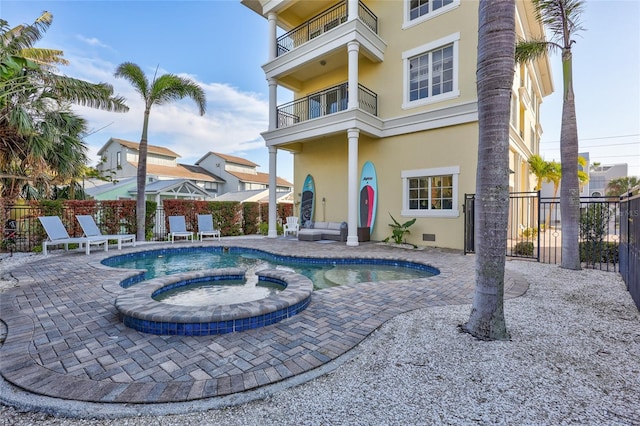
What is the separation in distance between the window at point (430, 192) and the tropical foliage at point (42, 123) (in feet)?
Answer: 37.2

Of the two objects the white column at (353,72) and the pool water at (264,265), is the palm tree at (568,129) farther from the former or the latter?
the white column at (353,72)

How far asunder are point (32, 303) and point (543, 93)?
2738 centimetres

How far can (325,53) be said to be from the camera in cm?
1173

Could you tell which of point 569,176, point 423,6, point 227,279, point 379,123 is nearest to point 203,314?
point 227,279

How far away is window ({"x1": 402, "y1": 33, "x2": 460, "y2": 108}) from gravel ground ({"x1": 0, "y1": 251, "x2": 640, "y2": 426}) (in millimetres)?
8928

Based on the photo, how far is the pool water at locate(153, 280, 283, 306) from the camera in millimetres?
4895

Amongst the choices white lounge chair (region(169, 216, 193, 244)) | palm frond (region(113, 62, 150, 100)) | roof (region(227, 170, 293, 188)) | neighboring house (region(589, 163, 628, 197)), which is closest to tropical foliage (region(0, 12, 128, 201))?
palm frond (region(113, 62, 150, 100))

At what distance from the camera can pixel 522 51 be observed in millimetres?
Result: 7566

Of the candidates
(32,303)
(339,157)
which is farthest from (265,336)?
(339,157)

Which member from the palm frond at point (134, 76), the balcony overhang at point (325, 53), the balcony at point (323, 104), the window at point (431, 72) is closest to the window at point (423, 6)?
the window at point (431, 72)

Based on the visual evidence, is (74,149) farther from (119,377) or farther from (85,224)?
(119,377)

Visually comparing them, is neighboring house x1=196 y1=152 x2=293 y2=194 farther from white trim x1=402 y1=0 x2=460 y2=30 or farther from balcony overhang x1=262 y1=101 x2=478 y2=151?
white trim x1=402 y1=0 x2=460 y2=30

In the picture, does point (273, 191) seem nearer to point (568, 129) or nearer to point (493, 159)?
point (568, 129)

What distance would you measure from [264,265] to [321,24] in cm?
1188
